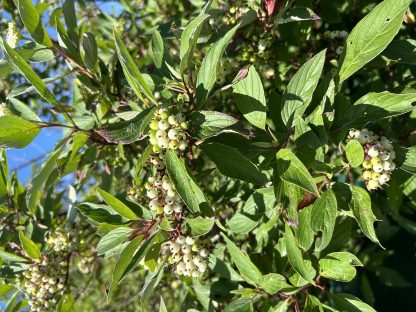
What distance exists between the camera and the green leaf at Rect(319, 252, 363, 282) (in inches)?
61.2

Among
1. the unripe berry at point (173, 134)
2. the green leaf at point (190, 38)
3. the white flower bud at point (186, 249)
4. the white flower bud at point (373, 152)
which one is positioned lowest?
the white flower bud at point (186, 249)

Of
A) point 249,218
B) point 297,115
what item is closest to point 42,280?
point 249,218

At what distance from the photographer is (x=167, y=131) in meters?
1.36

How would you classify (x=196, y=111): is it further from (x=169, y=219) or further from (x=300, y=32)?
(x=300, y=32)

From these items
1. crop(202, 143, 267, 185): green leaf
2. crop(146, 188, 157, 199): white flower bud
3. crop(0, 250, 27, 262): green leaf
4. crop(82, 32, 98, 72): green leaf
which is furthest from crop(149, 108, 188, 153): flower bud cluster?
crop(0, 250, 27, 262): green leaf

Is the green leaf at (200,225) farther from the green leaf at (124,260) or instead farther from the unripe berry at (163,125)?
the unripe berry at (163,125)

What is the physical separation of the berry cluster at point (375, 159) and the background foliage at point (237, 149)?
54 millimetres

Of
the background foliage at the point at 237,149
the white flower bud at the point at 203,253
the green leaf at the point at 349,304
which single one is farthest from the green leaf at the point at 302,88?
the green leaf at the point at 349,304

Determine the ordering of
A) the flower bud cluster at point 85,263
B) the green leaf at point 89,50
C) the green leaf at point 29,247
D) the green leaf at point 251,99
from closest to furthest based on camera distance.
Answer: the green leaf at point 251,99, the green leaf at point 89,50, the green leaf at point 29,247, the flower bud cluster at point 85,263

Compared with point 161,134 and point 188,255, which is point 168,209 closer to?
point 188,255

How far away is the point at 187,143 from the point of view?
144 cm

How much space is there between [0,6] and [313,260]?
2863mm

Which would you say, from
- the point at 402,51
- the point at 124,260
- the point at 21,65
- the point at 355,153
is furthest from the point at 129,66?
the point at 402,51

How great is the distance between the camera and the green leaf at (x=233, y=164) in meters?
1.41
